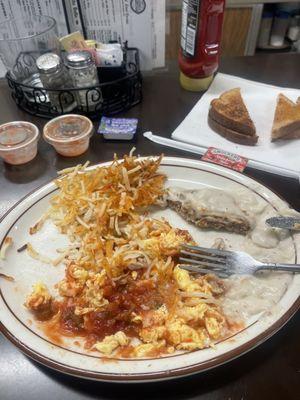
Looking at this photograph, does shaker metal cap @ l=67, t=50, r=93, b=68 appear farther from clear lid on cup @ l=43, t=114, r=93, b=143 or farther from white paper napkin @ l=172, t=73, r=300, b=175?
white paper napkin @ l=172, t=73, r=300, b=175

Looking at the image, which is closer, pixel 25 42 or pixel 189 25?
pixel 189 25

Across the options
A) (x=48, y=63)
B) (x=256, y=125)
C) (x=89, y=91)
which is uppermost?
(x=48, y=63)

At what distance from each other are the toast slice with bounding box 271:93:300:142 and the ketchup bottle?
0.44 meters

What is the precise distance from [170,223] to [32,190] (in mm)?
541

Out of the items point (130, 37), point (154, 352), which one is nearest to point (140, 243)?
point (154, 352)

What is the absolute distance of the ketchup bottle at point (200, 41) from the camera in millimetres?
1645

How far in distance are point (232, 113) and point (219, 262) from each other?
84 cm

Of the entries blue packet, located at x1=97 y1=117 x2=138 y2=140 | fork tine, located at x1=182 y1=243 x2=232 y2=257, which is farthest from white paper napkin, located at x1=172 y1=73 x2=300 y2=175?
fork tine, located at x1=182 y1=243 x2=232 y2=257

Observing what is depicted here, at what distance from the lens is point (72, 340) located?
973 mm

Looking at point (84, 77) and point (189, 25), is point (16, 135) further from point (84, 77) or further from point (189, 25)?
point (189, 25)

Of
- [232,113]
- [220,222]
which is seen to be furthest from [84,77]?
[220,222]

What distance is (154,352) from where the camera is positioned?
927 millimetres

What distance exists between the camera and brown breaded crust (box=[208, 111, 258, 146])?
5.25ft

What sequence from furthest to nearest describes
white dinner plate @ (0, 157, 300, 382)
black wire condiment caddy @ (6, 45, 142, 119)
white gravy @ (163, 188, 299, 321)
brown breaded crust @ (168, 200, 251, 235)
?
black wire condiment caddy @ (6, 45, 142, 119) < brown breaded crust @ (168, 200, 251, 235) < white gravy @ (163, 188, 299, 321) < white dinner plate @ (0, 157, 300, 382)
